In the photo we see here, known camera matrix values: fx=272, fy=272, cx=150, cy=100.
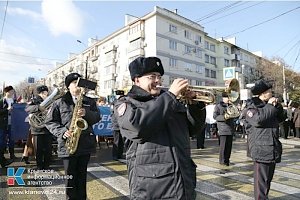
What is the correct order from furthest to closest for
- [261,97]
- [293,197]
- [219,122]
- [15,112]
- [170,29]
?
1. [170,29]
2. [15,112]
3. [219,122]
4. [293,197]
5. [261,97]

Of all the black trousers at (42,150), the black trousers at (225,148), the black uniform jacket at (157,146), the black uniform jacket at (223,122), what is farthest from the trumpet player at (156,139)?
the black trousers at (225,148)

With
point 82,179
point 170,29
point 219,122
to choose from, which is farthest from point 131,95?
point 170,29

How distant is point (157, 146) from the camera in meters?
2.45

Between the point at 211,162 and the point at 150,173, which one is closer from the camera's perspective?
the point at 150,173

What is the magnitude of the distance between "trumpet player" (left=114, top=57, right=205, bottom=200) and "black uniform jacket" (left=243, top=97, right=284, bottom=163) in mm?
2516

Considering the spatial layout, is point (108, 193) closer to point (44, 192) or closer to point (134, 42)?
point (44, 192)

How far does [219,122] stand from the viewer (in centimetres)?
855

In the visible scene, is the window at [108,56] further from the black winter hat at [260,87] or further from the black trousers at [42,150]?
the black winter hat at [260,87]

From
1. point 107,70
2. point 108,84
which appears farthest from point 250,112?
point 107,70

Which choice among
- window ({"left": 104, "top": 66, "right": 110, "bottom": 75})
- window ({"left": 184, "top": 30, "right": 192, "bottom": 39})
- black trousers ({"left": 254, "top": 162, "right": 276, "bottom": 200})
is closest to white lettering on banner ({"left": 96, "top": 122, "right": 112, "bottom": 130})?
black trousers ({"left": 254, "top": 162, "right": 276, "bottom": 200})

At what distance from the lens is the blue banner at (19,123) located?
974 cm

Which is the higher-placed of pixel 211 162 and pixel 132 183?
pixel 132 183

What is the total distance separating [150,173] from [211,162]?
6920 millimetres

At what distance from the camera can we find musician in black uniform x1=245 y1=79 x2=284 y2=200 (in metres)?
4.66
